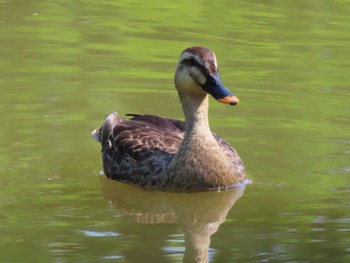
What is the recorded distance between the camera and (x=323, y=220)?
35.8 feet

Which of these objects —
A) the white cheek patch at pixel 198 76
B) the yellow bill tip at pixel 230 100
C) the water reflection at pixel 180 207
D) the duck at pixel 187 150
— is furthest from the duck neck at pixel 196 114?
the yellow bill tip at pixel 230 100

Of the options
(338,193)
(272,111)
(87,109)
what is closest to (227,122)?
(272,111)

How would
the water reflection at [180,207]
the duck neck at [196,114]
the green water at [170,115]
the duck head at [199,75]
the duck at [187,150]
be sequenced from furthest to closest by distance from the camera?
the duck neck at [196,114]
the duck at [187,150]
the duck head at [199,75]
the water reflection at [180,207]
the green water at [170,115]

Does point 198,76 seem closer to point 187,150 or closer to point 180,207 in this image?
point 187,150

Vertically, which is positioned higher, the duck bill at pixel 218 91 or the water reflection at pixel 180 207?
the duck bill at pixel 218 91

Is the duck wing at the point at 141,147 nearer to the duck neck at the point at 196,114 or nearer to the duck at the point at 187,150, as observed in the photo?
the duck at the point at 187,150

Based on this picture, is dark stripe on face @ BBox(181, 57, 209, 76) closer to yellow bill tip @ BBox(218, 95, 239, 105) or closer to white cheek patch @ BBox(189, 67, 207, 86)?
white cheek patch @ BBox(189, 67, 207, 86)

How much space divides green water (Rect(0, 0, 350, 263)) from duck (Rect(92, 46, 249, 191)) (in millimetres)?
151

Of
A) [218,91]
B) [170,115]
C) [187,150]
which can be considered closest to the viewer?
[218,91]

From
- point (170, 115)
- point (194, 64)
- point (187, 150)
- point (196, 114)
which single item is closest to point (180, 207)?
point (187, 150)

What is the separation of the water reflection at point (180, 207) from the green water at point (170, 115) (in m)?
0.02

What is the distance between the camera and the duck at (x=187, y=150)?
11945mm

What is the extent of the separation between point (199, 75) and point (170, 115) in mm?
2708

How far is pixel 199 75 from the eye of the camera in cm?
1191
